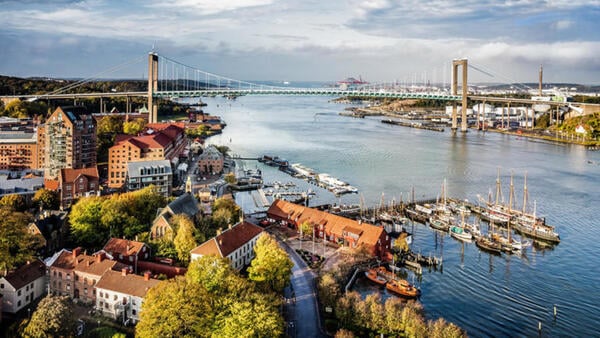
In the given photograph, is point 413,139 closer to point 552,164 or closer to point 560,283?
point 552,164

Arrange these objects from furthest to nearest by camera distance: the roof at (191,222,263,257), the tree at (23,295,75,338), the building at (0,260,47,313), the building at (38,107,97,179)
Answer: the building at (38,107,97,179)
the roof at (191,222,263,257)
the building at (0,260,47,313)
the tree at (23,295,75,338)

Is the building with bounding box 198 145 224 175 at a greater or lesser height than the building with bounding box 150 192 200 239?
greater

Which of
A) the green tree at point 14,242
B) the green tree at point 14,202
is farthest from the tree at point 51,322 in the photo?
the green tree at point 14,202

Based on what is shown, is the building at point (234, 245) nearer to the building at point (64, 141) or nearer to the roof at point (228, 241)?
the roof at point (228, 241)

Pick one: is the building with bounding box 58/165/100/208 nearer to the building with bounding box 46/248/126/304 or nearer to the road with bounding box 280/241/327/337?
the building with bounding box 46/248/126/304

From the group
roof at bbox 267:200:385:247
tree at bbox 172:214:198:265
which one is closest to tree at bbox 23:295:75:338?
tree at bbox 172:214:198:265

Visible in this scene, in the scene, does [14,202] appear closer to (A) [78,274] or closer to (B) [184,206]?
(B) [184,206]

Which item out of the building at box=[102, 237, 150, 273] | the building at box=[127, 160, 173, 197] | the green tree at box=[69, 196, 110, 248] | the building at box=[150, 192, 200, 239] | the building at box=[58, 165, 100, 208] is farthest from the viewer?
the building at box=[127, 160, 173, 197]
